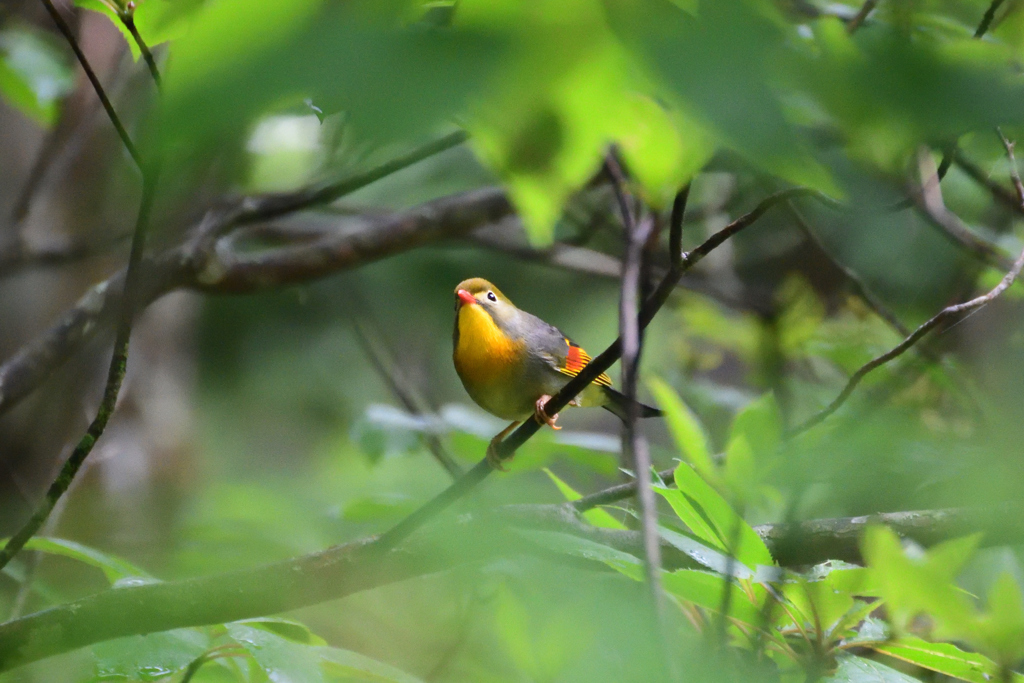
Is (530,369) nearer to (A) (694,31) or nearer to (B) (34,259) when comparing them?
(B) (34,259)

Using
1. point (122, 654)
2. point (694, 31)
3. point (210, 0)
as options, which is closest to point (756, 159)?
point (694, 31)

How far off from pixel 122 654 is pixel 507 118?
117 centimetres

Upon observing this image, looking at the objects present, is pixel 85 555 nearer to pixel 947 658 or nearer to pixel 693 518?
pixel 693 518

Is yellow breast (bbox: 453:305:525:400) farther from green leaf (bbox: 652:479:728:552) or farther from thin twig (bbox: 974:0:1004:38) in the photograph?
thin twig (bbox: 974:0:1004:38)

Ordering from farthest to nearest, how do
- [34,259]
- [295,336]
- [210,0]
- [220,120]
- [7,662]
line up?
[295,336], [34,259], [7,662], [210,0], [220,120]

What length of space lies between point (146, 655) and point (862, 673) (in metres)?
1.16

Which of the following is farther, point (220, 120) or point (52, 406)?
point (52, 406)

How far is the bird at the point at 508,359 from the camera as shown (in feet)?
8.36

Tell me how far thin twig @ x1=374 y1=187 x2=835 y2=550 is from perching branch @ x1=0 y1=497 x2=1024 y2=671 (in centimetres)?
5

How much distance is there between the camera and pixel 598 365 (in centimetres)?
115

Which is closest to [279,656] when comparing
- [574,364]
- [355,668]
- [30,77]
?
[355,668]

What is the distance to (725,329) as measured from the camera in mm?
3896

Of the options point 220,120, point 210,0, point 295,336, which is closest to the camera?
point 220,120

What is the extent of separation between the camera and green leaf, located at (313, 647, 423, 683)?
4.40 ft
